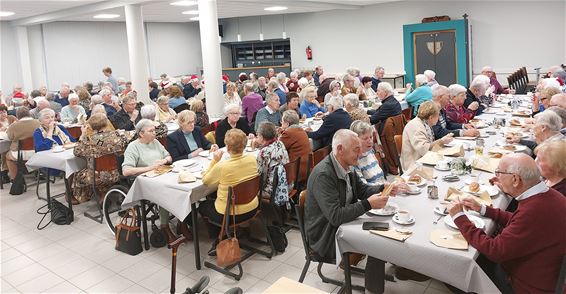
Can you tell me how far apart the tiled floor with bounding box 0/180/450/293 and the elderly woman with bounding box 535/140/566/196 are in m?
1.23

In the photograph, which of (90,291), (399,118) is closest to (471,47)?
(399,118)

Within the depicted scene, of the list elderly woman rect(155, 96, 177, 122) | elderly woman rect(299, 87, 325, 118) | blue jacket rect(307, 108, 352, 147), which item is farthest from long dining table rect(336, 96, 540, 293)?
elderly woman rect(155, 96, 177, 122)

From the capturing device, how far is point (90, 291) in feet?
12.4

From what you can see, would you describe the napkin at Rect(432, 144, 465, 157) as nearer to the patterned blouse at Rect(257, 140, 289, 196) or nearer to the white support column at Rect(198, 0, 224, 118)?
the patterned blouse at Rect(257, 140, 289, 196)

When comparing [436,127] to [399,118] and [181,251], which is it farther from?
[181,251]

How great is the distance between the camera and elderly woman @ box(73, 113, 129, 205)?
5.09 meters

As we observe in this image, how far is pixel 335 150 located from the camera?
3031 millimetres

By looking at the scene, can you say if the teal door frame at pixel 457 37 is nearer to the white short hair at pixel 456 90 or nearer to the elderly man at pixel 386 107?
the elderly man at pixel 386 107

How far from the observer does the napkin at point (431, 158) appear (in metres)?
4.06

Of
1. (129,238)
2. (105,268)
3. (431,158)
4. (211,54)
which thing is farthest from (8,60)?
(431,158)

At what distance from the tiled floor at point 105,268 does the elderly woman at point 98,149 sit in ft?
1.75

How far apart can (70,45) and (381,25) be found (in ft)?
34.2

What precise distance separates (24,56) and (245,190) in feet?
43.2

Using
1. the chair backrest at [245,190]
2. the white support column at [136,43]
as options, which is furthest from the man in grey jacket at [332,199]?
the white support column at [136,43]
